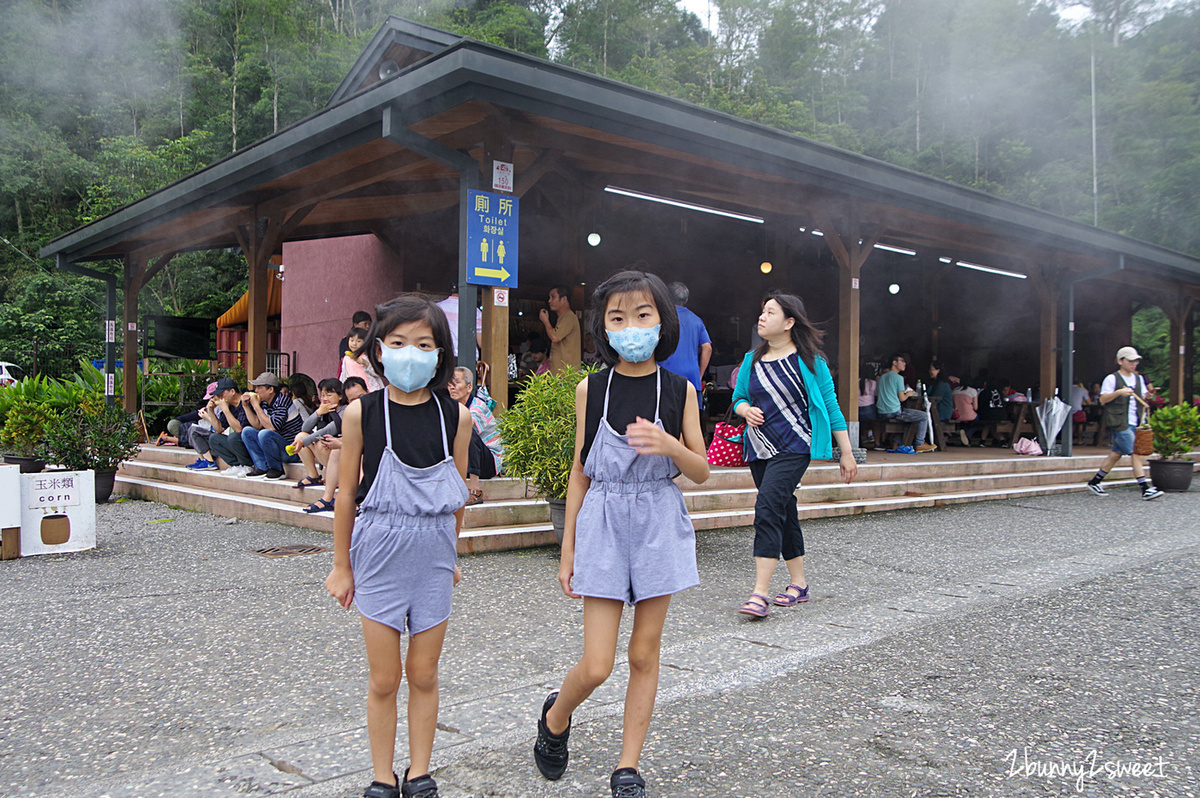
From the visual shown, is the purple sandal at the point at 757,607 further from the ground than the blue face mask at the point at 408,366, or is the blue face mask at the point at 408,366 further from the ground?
the blue face mask at the point at 408,366

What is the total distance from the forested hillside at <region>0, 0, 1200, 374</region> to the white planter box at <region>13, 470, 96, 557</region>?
27.3 meters

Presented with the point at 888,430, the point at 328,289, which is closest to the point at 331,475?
the point at 328,289

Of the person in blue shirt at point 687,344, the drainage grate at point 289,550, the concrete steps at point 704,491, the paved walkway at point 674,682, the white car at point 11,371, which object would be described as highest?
the white car at point 11,371

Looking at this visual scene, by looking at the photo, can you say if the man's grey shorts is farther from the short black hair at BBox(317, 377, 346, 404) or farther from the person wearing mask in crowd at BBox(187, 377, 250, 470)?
the person wearing mask in crowd at BBox(187, 377, 250, 470)

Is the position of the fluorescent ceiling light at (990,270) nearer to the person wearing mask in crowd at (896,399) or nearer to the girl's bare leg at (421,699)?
the person wearing mask in crowd at (896,399)

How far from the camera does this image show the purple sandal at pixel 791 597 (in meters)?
4.41

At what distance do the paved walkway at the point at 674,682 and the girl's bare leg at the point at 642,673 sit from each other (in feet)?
0.82

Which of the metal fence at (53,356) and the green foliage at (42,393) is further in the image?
the metal fence at (53,356)

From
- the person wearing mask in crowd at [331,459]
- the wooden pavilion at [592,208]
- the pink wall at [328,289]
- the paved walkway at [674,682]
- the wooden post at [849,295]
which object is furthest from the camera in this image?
the pink wall at [328,289]

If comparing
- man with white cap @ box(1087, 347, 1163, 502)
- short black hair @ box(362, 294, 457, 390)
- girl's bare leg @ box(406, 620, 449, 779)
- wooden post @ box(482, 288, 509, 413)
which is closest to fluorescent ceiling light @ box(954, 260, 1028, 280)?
man with white cap @ box(1087, 347, 1163, 502)

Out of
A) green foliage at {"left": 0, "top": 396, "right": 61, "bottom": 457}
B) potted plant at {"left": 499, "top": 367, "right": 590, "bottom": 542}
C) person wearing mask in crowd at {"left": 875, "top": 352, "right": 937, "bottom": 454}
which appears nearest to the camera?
potted plant at {"left": 499, "top": 367, "right": 590, "bottom": 542}

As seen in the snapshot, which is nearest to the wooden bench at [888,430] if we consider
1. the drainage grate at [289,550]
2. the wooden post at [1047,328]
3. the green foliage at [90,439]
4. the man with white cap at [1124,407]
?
the wooden post at [1047,328]

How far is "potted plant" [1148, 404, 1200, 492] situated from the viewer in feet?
32.6

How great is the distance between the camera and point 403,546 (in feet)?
6.89
